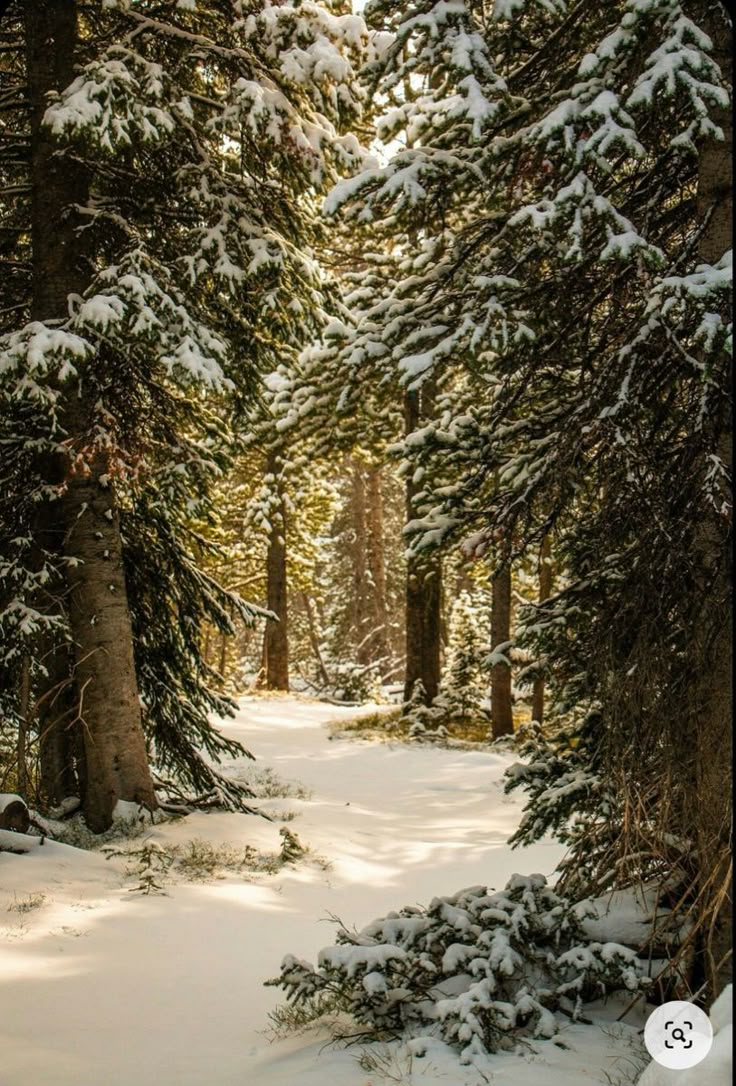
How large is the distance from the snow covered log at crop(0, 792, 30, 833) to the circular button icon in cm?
539

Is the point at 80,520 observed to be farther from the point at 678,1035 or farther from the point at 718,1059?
the point at 718,1059

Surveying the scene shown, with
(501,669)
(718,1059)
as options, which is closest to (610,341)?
(718,1059)

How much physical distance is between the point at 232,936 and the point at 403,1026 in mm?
2289

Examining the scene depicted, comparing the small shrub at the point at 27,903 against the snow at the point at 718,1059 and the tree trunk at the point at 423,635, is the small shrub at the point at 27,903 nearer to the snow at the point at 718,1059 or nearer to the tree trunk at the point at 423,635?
the snow at the point at 718,1059

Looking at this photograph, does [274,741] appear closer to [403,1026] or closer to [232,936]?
[232,936]

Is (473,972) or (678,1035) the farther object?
(473,972)

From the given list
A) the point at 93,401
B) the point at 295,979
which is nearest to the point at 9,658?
the point at 93,401

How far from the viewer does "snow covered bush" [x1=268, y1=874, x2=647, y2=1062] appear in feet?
12.5

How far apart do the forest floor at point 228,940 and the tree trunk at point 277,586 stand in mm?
9909

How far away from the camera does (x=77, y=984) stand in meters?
4.78

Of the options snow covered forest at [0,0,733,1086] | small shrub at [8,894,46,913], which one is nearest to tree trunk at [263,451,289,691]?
snow covered forest at [0,0,733,1086]

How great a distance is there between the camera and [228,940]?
584cm

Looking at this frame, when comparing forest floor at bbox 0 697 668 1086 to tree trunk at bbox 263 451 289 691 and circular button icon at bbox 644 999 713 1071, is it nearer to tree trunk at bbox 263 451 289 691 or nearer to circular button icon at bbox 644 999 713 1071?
circular button icon at bbox 644 999 713 1071

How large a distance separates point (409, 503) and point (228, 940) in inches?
155
